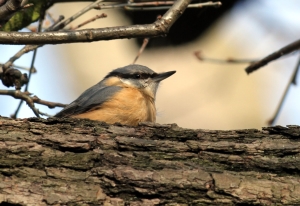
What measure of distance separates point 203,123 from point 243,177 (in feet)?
11.3

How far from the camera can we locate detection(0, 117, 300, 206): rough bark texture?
252 cm

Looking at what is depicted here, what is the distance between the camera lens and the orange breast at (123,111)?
4.05 metres

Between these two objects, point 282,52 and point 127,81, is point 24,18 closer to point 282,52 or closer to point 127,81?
point 127,81

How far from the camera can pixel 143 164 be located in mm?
2682

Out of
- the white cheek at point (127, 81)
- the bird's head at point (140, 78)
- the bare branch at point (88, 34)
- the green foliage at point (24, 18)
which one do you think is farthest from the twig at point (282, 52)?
the green foliage at point (24, 18)

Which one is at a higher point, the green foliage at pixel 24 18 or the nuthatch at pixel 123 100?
the green foliage at pixel 24 18

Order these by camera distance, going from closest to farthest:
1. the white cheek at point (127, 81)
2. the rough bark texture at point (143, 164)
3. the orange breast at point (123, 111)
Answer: the rough bark texture at point (143, 164) < the orange breast at point (123, 111) < the white cheek at point (127, 81)

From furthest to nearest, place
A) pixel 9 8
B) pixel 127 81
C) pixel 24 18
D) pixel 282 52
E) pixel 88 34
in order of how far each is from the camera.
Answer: pixel 127 81 → pixel 282 52 → pixel 24 18 → pixel 88 34 → pixel 9 8

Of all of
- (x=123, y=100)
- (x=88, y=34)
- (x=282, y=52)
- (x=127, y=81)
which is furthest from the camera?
(x=127, y=81)

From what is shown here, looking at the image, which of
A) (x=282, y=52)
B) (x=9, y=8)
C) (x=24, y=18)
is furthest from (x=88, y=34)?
(x=282, y=52)

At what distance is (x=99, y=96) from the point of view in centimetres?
423

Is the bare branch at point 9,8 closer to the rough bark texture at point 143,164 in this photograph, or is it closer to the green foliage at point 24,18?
the rough bark texture at point 143,164

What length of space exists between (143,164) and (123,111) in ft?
4.78

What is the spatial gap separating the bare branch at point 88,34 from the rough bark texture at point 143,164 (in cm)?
45
